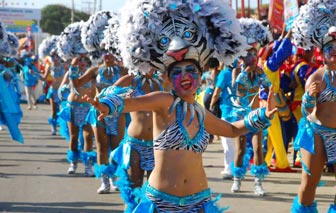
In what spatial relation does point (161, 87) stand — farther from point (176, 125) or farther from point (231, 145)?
point (231, 145)

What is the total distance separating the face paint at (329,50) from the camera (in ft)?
24.1

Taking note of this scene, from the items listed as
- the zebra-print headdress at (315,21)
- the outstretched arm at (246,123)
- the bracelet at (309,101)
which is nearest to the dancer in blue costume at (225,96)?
the zebra-print headdress at (315,21)

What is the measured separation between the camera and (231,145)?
11.5 metres

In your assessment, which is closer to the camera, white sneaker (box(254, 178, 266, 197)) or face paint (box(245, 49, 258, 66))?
white sneaker (box(254, 178, 266, 197))

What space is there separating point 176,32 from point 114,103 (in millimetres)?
796

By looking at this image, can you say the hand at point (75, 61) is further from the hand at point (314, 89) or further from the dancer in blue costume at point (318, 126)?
the hand at point (314, 89)

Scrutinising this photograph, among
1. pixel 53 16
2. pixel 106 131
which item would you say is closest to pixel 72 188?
pixel 106 131

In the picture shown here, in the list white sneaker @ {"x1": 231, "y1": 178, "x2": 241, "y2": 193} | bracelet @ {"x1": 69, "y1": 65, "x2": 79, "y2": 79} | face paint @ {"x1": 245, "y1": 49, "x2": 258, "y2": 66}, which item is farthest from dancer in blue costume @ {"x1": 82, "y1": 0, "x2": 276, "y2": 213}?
bracelet @ {"x1": 69, "y1": 65, "x2": 79, "y2": 79}

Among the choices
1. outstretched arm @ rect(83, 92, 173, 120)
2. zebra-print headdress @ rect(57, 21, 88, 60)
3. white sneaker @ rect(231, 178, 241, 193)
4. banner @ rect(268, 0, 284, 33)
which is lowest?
white sneaker @ rect(231, 178, 241, 193)

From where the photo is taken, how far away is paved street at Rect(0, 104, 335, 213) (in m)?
9.10

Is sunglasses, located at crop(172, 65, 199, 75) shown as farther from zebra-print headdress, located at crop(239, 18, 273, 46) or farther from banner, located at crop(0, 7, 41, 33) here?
banner, located at crop(0, 7, 41, 33)

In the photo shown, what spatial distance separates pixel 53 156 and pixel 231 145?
13.6 ft

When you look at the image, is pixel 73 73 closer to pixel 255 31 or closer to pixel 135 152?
pixel 255 31

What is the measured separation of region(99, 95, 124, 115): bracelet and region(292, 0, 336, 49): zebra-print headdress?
3.07 metres
